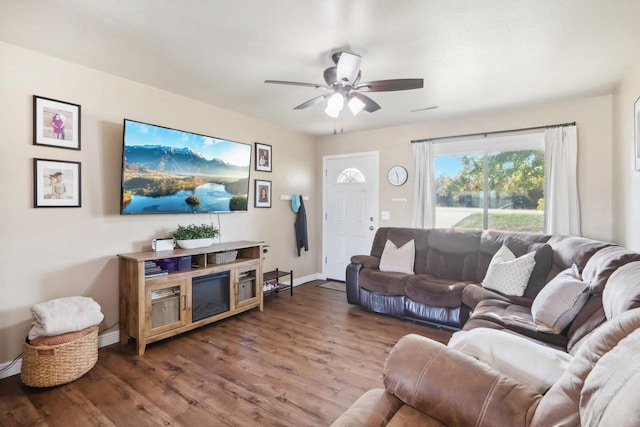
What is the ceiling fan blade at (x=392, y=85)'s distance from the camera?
2.29m

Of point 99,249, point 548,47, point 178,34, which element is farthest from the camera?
point 99,249

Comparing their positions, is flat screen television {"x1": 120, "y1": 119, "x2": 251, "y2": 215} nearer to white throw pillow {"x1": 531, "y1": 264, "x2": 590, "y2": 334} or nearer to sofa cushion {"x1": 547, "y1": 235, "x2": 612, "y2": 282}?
white throw pillow {"x1": 531, "y1": 264, "x2": 590, "y2": 334}

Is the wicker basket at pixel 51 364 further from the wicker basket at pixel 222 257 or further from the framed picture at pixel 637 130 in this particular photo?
the framed picture at pixel 637 130

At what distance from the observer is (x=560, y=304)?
194 centimetres

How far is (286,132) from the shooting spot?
492 centimetres

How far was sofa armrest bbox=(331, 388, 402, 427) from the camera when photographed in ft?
3.45

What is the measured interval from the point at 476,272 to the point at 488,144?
180 cm

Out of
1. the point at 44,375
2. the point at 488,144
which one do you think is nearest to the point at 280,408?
the point at 44,375

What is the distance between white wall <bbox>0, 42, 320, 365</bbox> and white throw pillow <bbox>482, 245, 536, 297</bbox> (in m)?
3.21

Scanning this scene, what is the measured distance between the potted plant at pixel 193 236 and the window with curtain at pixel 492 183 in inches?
124

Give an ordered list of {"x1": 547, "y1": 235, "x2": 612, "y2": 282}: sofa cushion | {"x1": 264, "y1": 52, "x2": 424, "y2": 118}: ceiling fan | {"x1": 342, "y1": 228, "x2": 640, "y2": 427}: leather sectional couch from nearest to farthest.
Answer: {"x1": 342, "y1": 228, "x2": 640, "y2": 427}: leather sectional couch, {"x1": 264, "y1": 52, "x2": 424, "y2": 118}: ceiling fan, {"x1": 547, "y1": 235, "x2": 612, "y2": 282}: sofa cushion

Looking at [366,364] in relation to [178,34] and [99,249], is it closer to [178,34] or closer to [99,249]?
[99,249]

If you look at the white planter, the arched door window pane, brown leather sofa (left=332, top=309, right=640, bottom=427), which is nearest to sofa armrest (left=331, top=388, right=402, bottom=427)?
brown leather sofa (left=332, top=309, right=640, bottom=427)

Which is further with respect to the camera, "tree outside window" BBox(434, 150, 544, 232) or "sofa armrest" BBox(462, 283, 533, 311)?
"tree outside window" BBox(434, 150, 544, 232)
